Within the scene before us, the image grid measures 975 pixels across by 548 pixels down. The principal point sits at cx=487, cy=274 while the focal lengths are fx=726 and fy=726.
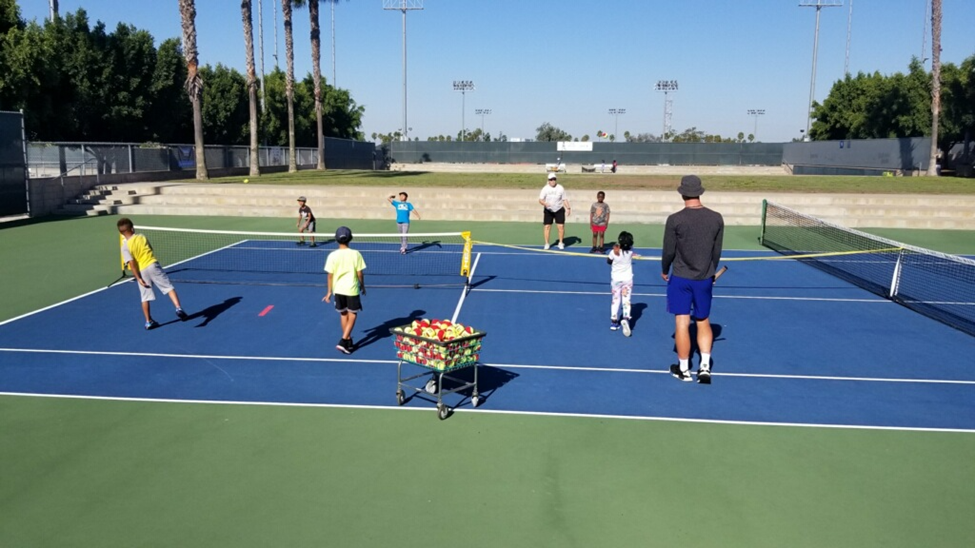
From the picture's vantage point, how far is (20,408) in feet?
26.1

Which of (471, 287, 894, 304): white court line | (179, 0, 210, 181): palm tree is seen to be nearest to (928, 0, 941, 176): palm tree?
(471, 287, 894, 304): white court line

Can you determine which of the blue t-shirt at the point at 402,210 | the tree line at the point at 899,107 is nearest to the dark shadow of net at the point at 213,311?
the blue t-shirt at the point at 402,210

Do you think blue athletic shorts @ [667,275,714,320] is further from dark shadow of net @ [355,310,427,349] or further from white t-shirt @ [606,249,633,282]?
dark shadow of net @ [355,310,427,349]

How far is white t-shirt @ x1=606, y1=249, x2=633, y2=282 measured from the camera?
1127cm

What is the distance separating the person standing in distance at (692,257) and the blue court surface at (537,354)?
91 cm

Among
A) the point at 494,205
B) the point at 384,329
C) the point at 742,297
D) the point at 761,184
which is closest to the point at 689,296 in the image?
the point at 384,329

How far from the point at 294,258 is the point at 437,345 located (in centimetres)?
1238

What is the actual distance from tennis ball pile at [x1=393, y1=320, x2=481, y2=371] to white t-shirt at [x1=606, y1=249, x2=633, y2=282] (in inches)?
158

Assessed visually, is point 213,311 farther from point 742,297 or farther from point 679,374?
point 742,297

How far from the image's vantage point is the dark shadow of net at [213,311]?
39.6ft

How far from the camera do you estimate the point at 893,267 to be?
18266 millimetres

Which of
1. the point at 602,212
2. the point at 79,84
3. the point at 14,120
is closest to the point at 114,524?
the point at 602,212

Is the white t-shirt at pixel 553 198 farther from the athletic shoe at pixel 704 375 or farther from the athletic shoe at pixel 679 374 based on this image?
the athletic shoe at pixel 704 375

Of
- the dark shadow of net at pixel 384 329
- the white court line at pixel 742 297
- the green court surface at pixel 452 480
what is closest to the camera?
the green court surface at pixel 452 480
